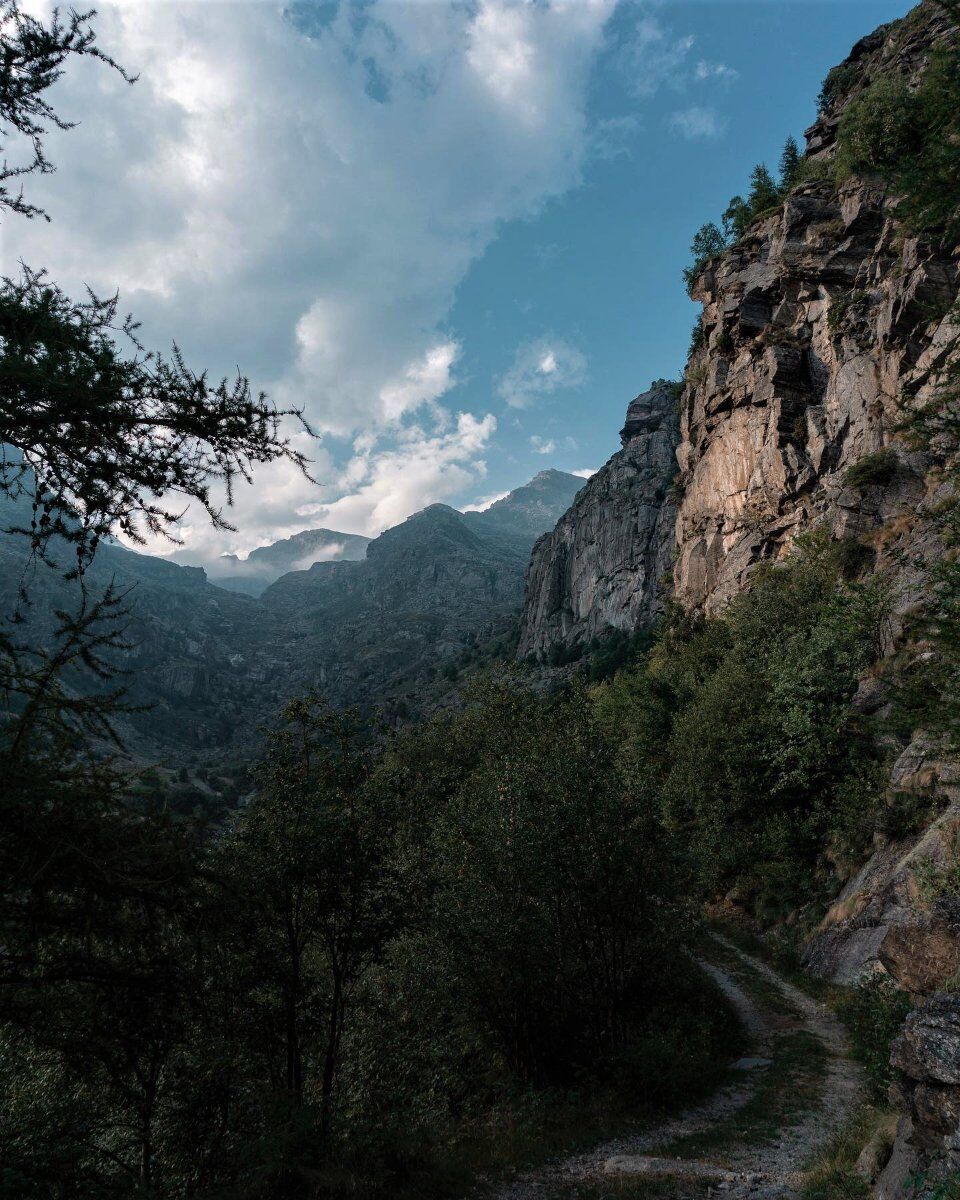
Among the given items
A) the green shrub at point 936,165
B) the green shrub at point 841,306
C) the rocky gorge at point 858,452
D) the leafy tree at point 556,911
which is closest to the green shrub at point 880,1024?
the rocky gorge at point 858,452

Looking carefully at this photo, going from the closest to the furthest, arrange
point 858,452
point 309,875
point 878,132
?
1. point 309,875
2. point 858,452
3. point 878,132

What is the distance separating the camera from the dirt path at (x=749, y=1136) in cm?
911

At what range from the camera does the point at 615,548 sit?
120375 millimetres

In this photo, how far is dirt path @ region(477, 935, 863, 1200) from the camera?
29.9 ft

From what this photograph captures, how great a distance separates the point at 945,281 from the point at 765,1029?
1455 inches

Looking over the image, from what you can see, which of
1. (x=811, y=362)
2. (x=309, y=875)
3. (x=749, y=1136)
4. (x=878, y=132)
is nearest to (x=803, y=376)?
(x=811, y=362)

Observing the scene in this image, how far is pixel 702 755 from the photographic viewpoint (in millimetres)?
27094

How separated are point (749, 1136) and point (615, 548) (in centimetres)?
11394

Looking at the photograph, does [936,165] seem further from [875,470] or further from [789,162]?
[789,162]

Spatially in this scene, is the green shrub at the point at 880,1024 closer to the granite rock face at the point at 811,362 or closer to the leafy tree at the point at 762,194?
the granite rock face at the point at 811,362

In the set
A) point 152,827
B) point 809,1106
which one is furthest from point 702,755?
point 152,827

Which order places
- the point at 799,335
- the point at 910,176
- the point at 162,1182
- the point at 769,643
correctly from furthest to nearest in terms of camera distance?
1. the point at 799,335
2. the point at 769,643
3. the point at 162,1182
4. the point at 910,176

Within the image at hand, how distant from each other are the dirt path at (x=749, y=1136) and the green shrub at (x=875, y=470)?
27215 millimetres

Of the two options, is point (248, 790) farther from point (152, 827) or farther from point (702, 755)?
point (152, 827)
